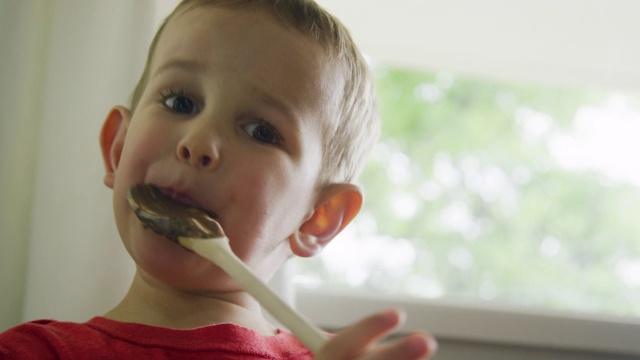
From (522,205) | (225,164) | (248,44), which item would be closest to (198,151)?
(225,164)

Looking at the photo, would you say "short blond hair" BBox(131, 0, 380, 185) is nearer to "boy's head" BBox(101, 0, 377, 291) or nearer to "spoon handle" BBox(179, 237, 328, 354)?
"boy's head" BBox(101, 0, 377, 291)

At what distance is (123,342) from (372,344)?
0.33 m

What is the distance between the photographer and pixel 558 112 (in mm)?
1858

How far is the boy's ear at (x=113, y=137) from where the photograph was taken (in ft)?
3.25

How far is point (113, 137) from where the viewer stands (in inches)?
39.9

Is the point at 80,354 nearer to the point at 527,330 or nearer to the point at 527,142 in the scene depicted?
the point at 527,330

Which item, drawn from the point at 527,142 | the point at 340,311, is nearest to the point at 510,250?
the point at 527,142

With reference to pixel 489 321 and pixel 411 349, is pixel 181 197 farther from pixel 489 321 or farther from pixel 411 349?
pixel 489 321

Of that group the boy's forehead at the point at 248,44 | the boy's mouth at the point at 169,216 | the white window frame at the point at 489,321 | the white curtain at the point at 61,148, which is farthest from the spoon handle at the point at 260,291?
the white window frame at the point at 489,321

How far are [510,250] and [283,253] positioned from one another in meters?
0.98

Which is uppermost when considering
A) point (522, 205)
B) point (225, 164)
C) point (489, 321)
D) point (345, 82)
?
point (345, 82)

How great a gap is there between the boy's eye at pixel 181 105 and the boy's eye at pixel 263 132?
0.06 meters

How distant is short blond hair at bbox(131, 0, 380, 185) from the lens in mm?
958

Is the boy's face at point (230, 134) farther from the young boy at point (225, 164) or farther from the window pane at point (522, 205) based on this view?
the window pane at point (522, 205)
